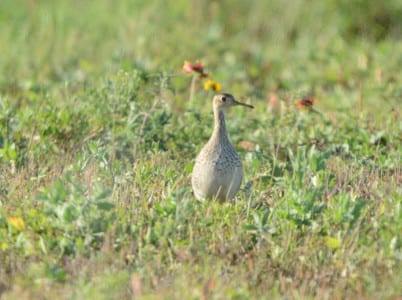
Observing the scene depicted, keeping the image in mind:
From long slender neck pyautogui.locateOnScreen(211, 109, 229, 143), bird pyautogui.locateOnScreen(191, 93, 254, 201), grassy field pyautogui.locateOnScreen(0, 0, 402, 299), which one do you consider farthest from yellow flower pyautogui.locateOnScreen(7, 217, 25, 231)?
long slender neck pyautogui.locateOnScreen(211, 109, 229, 143)

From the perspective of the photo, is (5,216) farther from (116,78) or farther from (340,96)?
(340,96)

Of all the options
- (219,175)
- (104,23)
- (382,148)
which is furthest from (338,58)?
(219,175)

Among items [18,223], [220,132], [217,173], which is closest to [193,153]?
[220,132]

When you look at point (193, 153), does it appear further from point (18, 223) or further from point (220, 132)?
point (18, 223)

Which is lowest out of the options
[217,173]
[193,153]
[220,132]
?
[193,153]

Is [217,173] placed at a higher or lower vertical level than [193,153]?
higher

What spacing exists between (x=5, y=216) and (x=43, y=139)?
1.83 metres

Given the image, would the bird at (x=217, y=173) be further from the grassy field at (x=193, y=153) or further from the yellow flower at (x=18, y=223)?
the yellow flower at (x=18, y=223)

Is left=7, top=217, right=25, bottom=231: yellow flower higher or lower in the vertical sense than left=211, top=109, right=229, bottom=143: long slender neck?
lower

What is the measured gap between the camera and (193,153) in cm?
689

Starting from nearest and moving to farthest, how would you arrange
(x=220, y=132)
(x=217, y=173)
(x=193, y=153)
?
(x=217, y=173) < (x=220, y=132) < (x=193, y=153)

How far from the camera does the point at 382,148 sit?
22.0 ft

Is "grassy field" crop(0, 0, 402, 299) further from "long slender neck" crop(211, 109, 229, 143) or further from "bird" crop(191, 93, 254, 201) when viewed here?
"long slender neck" crop(211, 109, 229, 143)

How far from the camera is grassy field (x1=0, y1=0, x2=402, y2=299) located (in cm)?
455
